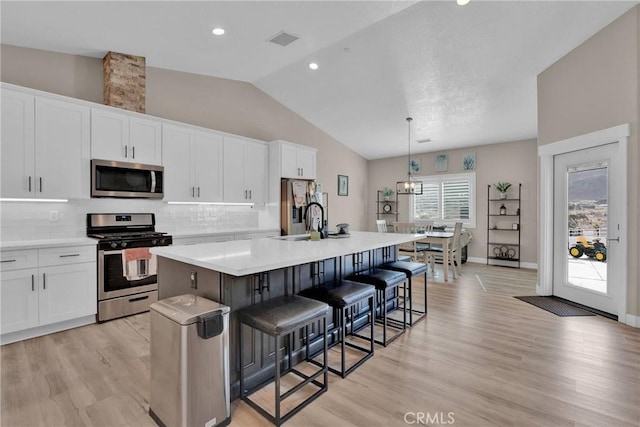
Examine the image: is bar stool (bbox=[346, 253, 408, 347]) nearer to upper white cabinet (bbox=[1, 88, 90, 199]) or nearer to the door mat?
the door mat

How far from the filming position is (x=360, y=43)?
4016mm

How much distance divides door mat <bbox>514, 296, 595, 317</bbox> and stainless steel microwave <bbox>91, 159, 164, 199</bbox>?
4.96m

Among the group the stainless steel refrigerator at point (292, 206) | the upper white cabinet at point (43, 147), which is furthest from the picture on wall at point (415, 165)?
the upper white cabinet at point (43, 147)

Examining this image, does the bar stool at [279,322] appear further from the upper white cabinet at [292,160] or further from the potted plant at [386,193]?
the potted plant at [386,193]

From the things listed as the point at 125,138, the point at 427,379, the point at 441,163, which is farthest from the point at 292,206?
the point at 441,163

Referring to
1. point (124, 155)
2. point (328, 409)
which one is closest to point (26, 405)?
point (328, 409)

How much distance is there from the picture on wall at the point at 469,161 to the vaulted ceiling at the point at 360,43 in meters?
1.20

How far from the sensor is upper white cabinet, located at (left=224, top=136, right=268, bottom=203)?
4.87 metres

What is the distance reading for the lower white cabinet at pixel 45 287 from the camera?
2773 millimetres

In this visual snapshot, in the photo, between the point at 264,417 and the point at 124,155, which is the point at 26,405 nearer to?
the point at 264,417

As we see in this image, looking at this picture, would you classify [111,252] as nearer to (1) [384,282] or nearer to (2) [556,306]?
(1) [384,282]

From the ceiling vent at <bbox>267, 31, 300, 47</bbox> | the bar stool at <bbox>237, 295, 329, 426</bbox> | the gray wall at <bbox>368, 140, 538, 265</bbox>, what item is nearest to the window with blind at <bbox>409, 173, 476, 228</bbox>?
the gray wall at <bbox>368, 140, 538, 265</bbox>

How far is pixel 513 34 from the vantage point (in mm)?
3648

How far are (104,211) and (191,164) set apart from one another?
3.95 feet
